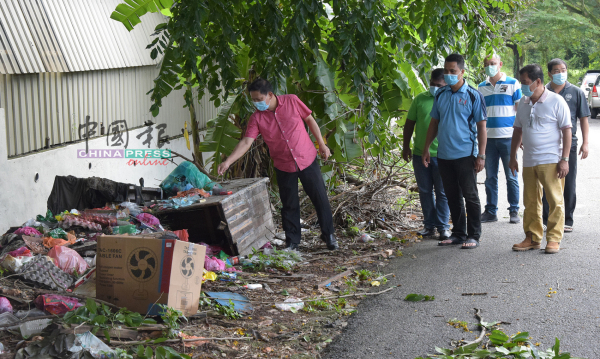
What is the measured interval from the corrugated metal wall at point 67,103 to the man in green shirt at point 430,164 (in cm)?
476

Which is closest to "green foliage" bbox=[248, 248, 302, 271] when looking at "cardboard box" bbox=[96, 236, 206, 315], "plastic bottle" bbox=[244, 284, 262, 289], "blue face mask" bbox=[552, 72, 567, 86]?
"plastic bottle" bbox=[244, 284, 262, 289]

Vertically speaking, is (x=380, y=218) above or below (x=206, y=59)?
below

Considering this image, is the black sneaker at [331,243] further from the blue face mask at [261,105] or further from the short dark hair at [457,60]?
the short dark hair at [457,60]

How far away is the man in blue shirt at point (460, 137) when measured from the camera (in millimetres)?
6422

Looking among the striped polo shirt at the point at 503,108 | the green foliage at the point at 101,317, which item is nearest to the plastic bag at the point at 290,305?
the green foliage at the point at 101,317

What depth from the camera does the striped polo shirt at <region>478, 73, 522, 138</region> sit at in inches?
298

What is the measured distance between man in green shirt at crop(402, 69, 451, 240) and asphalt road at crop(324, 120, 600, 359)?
34cm

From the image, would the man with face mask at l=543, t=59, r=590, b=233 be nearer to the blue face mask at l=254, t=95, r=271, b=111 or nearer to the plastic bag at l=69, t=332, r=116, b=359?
the blue face mask at l=254, t=95, r=271, b=111

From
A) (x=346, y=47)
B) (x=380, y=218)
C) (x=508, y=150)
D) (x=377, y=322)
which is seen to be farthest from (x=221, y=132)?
(x=377, y=322)

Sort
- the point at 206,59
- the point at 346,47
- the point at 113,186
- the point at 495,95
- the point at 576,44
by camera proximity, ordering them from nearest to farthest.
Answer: the point at 346,47 < the point at 206,59 < the point at 113,186 < the point at 495,95 < the point at 576,44

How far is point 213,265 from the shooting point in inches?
227

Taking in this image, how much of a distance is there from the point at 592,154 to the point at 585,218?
669 centimetres

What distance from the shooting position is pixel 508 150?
7652mm

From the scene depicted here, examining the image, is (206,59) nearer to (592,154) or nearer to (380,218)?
(380,218)
